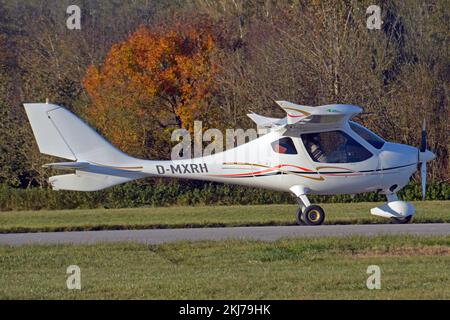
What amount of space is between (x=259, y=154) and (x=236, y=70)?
16866 millimetres

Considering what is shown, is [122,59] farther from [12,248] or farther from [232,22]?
[12,248]

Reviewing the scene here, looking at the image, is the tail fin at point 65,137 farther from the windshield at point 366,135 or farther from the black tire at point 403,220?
the black tire at point 403,220

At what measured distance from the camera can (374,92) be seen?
3547cm

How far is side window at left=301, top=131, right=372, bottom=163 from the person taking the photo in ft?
69.4

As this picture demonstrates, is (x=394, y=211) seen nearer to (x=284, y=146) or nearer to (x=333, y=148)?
(x=333, y=148)

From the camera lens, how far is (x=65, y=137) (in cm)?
2088

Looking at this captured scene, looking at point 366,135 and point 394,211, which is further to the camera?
point 366,135

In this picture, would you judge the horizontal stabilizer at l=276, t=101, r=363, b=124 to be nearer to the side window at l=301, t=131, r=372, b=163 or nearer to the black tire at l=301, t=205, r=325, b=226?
the side window at l=301, t=131, r=372, b=163

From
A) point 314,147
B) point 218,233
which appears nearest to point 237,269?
point 218,233

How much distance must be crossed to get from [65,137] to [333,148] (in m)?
5.74

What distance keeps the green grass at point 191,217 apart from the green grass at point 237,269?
515 cm

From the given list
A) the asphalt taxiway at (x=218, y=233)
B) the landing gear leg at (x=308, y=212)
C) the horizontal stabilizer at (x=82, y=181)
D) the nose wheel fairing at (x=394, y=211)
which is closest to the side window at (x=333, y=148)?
the landing gear leg at (x=308, y=212)

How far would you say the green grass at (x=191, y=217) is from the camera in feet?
76.1
